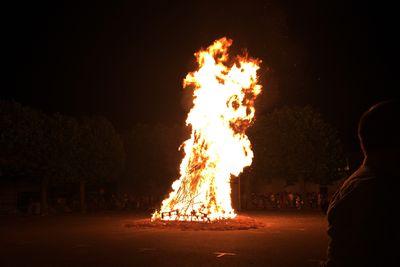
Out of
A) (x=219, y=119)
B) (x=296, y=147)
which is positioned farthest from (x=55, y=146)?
(x=296, y=147)

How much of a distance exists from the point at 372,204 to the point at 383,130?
42 centimetres

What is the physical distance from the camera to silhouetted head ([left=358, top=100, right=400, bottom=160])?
9.34 ft

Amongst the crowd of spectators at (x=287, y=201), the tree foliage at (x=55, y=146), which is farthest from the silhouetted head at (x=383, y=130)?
the crowd of spectators at (x=287, y=201)

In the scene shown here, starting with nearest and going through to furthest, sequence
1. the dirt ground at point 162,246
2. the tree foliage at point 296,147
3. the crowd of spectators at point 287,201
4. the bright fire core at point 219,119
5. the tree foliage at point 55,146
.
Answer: the dirt ground at point 162,246, the bright fire core at point 219,119, the tree foliage at point 55,146, the crowd of spectators at point 287,201, the tree foliage at point 296,147

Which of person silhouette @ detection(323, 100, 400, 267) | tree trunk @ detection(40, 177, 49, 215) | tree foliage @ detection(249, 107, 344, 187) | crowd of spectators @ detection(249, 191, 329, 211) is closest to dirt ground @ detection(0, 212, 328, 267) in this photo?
person silhouette @ detection(323, 100, 400, 267)

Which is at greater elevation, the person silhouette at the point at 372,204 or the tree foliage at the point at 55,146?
the tree foliage at the point at 55,146

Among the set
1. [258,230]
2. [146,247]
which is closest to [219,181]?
[258,230]

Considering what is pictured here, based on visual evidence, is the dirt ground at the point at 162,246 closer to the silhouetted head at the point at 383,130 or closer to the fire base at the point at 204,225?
the fire base at the point at 204,225

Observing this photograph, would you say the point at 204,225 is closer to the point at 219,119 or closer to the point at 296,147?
the point at 219,119

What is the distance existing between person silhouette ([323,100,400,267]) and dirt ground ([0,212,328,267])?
10.2 meters

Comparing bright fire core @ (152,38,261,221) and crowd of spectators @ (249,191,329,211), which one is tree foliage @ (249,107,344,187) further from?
bright fire core @ (152,38,261,221)

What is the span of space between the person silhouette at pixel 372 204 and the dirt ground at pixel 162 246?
10241 millimetres

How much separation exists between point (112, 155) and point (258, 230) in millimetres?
23385

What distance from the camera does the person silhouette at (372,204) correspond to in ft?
8.86
